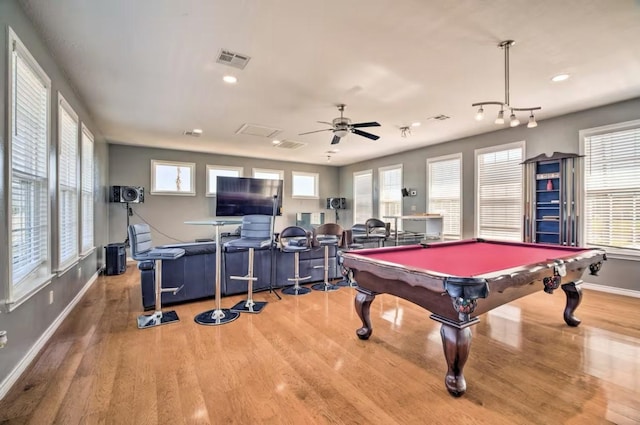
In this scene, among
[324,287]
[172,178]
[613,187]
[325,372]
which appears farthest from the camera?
[172,178]

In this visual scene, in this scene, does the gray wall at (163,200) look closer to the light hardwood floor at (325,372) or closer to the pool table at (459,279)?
the light hardwood floor at (325,372)

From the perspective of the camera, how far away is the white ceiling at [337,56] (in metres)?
2.24

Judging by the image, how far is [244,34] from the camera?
2.54 m

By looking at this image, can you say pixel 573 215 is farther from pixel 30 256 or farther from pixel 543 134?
pixel 30 256

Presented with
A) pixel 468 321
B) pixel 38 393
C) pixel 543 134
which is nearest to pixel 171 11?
pixel 38 393

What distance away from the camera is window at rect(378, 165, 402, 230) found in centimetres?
765

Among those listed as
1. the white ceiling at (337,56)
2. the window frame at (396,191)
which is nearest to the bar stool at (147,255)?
the white ceiling at (337,56)

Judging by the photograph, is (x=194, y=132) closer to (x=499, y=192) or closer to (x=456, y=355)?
(x=456, y=355)

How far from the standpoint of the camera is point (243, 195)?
7453mm

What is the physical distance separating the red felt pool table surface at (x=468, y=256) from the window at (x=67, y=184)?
3261 millimetres

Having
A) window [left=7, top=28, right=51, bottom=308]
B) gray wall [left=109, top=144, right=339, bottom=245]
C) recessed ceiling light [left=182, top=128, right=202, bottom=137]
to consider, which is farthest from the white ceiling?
gray wall [left=109, top=144, right=339, bottom=245]

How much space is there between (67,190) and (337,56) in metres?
3.49

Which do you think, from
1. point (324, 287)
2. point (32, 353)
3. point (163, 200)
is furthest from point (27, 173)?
point (163, 200)

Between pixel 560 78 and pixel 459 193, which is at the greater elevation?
pixel 560 78
